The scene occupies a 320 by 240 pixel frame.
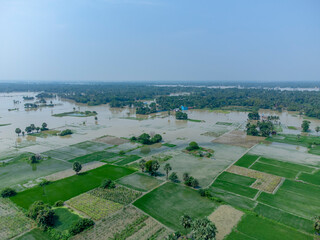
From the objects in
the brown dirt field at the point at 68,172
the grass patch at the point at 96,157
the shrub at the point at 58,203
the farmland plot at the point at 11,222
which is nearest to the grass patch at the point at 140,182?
the brown dirt field at the point at 68,172

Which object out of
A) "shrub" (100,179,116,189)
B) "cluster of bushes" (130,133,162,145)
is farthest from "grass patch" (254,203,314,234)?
"cluster of bushes" (130,133,162,145)

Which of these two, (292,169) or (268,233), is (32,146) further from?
(292,169)

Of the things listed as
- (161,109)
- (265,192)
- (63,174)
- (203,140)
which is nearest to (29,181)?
(63,174)

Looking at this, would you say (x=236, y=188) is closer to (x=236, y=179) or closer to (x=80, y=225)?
(x=236, y=179)

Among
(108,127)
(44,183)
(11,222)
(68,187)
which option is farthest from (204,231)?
(108,127)

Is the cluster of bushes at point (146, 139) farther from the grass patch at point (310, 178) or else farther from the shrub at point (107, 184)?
the grass patch at point (310, 178)

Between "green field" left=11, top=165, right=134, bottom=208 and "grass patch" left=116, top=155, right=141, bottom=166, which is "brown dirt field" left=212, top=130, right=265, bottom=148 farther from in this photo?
"green field" left=11, top=165, right=134, bottom=208
